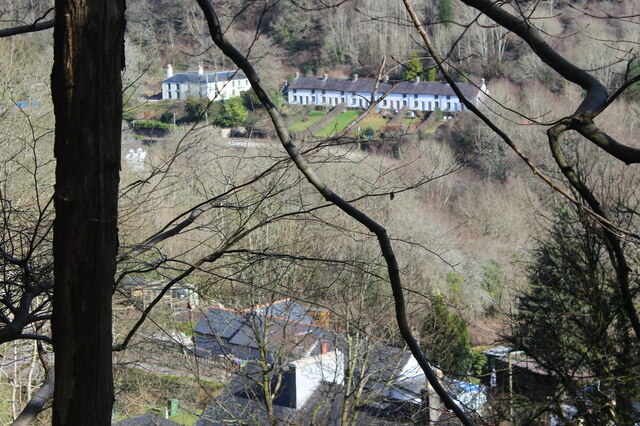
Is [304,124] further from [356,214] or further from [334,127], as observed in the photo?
[356,214]

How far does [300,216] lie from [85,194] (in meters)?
1.32

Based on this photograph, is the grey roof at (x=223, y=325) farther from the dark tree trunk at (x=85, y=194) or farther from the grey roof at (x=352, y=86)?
the grey roof at (x=352, y=86)

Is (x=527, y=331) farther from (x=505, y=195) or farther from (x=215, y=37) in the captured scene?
(x=505, y=195)

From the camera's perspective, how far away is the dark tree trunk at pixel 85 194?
178 cm

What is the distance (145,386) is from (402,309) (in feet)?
28.9

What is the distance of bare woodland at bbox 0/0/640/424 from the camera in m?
1.82

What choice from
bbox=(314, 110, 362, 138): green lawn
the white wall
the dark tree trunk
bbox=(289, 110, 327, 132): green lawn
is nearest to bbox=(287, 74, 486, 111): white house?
bbox=(289, 110, 327, 132): green lawn

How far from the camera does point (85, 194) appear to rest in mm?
1819

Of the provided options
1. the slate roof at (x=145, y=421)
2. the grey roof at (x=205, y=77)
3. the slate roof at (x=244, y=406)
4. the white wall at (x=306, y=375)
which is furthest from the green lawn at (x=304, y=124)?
the slate roof at (x=145, y=421)

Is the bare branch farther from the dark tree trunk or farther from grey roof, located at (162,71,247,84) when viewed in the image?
grey roof, located at (162,71,247,84)

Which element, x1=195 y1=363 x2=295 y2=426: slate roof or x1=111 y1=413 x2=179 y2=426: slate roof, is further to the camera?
x1=111 y1=413 x2=179 y2=426: slate roof

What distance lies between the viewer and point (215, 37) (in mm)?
2047

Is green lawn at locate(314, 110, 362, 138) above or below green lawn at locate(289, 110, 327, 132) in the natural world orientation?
above

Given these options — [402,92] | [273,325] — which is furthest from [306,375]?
[402,92]
